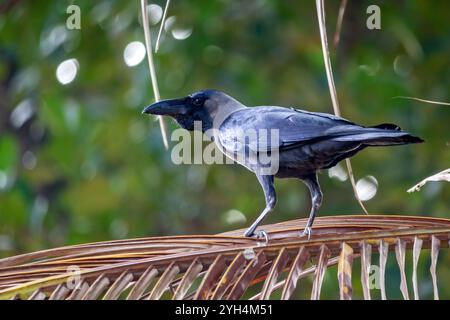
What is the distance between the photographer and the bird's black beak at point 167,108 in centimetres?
309

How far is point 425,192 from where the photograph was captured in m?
6.01

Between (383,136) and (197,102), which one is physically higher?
(197,102)

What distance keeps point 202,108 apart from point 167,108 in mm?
198

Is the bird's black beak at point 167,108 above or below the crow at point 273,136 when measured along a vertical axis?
above

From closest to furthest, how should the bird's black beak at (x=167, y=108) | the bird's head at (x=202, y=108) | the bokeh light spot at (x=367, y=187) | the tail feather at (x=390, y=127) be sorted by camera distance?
the tail feather at (x=390, y=127)
the bird's black beak at (x=167, y=108)
the bird's head at (x=202, y=108)
the bokeh light spot at (x=367, y=187)

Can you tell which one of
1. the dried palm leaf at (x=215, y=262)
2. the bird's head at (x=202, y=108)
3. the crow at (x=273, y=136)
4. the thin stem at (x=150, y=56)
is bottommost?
the dried palm leaf at (x=215, y=262)

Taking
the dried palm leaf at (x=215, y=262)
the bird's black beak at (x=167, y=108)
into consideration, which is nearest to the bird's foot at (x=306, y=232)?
the dried palm leaf at (x=215, y=262)

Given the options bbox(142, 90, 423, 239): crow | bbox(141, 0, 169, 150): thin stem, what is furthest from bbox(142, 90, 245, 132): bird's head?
bbox(141, 0, 169, 150): thin stem

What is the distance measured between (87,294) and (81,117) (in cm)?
473

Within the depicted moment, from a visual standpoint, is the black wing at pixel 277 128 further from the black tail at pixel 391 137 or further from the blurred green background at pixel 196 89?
the blurred green background at pixel 196 89

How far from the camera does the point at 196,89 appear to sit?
267 inches

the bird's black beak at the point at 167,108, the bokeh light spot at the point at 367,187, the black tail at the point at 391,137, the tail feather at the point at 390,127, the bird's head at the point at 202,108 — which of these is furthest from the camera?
the bokeh light spot at the point at 367,187

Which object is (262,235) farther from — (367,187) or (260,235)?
(367,187)

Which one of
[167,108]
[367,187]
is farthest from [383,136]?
[367,187]
